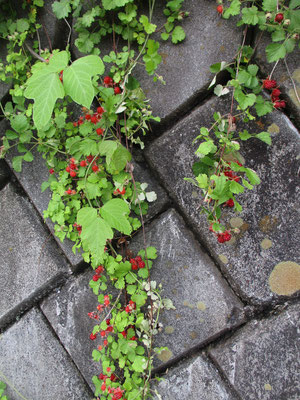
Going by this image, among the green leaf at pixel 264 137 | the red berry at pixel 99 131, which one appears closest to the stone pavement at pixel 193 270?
the green leaf at pixel 264 137

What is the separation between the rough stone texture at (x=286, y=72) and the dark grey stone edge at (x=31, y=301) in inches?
42.8

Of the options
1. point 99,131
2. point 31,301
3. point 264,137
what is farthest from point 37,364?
point 264,137

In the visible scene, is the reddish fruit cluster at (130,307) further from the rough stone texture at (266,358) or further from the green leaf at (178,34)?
the green leaf at (178,34)

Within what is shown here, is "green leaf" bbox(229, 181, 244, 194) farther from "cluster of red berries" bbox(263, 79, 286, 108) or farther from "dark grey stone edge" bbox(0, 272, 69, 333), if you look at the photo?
"dark grey stone edge" bbox(0, 272, 69, 333)

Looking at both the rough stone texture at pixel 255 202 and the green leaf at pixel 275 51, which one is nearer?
the green leaf at pixel 275 51

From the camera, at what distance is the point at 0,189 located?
165 cm

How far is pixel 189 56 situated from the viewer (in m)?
1.35

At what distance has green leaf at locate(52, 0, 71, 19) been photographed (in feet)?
4.34

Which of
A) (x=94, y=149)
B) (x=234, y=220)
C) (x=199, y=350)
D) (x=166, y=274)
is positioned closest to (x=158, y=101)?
(x=94, y=149)

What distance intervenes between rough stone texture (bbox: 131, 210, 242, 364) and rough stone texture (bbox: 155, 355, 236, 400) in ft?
0.19

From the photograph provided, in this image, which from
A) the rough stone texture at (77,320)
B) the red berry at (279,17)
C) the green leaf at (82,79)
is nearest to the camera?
the green leaf at (82,79)

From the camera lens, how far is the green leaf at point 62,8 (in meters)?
1.32

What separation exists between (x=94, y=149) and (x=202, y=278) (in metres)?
0.62

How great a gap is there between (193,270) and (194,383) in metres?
0.41
